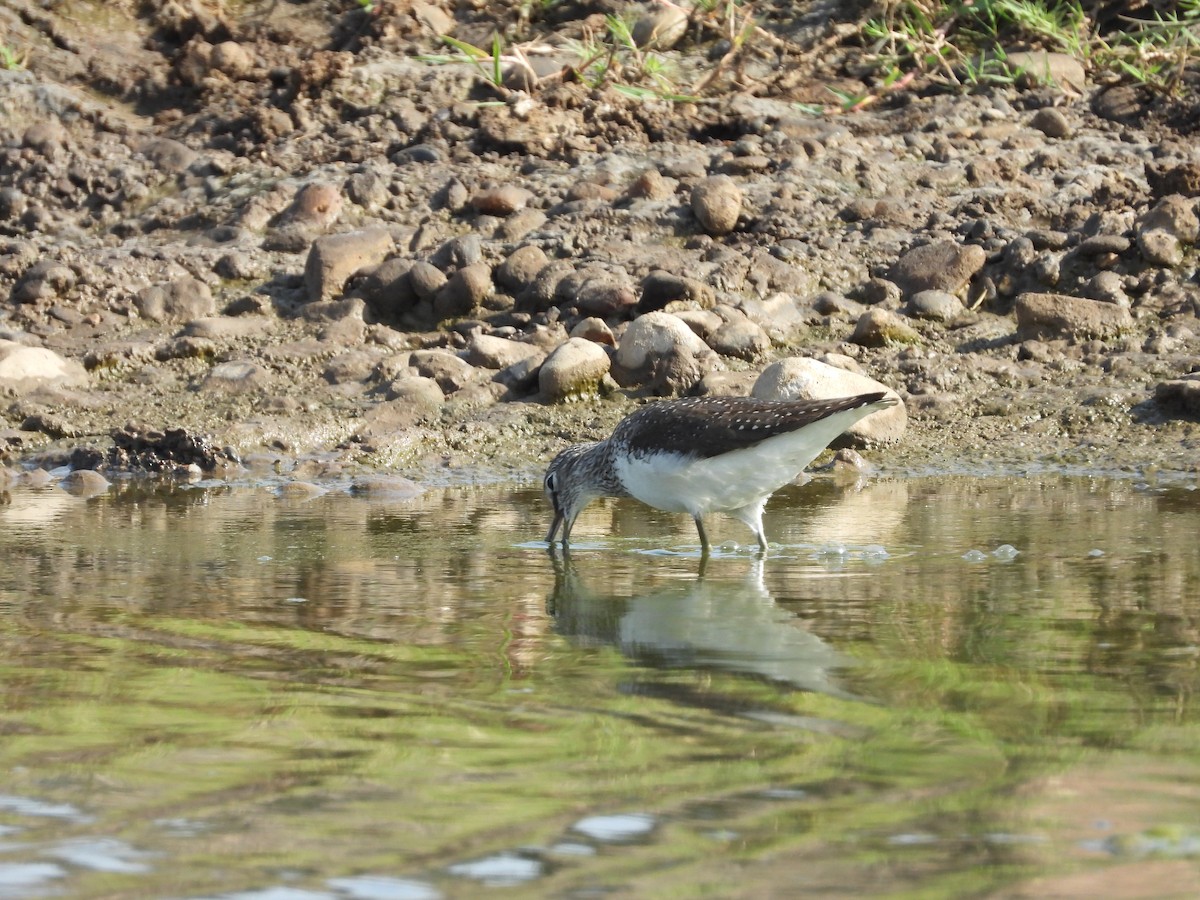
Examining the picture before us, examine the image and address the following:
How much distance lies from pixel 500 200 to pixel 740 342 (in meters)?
2.12

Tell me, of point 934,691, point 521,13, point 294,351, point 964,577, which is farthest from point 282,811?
point 521,13

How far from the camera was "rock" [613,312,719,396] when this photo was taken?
9164mm

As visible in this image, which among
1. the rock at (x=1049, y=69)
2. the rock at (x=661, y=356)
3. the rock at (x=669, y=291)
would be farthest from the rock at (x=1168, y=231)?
the rock at (x=661, y=356)

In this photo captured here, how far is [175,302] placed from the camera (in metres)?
10.4

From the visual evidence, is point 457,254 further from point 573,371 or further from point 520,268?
point 573,371

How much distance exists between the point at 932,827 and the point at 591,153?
8749 millimetres

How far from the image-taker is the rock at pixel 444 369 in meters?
9.52

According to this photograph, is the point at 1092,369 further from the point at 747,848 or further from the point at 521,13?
the point at 747,848

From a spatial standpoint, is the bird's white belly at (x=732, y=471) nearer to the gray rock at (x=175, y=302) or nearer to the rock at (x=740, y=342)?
the rock at (x=740, y=342)

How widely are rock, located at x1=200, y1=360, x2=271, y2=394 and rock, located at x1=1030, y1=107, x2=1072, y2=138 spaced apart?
17.4 ft

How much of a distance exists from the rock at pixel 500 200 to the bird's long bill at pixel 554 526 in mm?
3906

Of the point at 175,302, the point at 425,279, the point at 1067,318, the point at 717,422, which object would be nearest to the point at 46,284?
the point at 175,302

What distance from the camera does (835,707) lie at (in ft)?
12.6

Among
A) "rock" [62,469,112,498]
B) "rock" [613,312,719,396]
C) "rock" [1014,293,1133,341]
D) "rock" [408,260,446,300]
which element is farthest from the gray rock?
"rock" [1014,293,1133,341]
